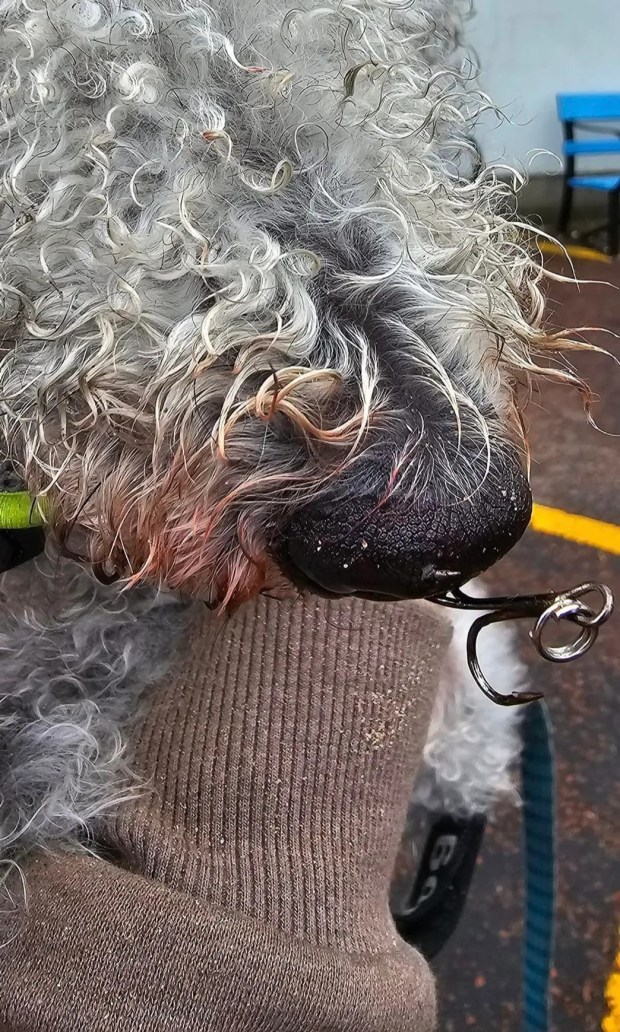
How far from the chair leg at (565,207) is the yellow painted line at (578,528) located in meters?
1.54

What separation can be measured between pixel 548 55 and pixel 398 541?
3.03m

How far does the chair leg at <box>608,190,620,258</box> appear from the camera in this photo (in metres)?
2.92

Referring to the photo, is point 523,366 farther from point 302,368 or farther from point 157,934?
point 157,934

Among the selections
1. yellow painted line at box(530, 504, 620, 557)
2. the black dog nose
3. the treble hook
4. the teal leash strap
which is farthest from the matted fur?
yellow painted line at box(530, 504, 620, 557)

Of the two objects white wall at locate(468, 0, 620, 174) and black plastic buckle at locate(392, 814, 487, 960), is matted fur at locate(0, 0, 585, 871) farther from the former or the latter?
white wall at locate(468, 0, 620, 174)

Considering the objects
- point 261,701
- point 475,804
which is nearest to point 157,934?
point 261,701

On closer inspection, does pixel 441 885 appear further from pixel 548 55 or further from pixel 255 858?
pixel 548 55

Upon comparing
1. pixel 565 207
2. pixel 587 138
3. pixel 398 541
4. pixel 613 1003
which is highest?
pixel 398 541

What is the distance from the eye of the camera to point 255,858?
796 mm

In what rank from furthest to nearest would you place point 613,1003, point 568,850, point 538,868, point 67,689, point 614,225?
1. point 614,225
2. point 568,850
3. point 613,1003
4. point 538,868
5. point 67,689

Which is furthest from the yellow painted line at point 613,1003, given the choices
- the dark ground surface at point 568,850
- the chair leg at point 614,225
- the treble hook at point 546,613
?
the chair leg at point 614,225

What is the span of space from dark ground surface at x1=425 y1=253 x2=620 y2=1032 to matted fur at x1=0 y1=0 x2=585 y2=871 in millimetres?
658

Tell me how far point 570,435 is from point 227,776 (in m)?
1.55

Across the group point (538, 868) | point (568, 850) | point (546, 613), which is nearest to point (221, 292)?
point (546, 613)
